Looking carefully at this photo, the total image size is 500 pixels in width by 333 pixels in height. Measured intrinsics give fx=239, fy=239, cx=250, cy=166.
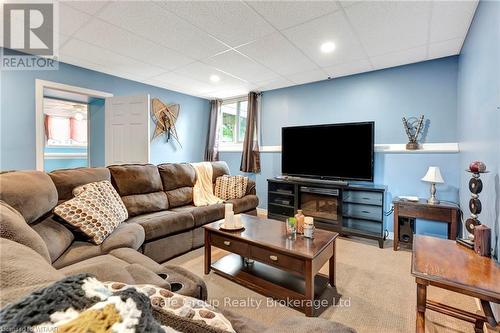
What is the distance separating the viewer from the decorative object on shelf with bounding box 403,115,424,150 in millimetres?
3152

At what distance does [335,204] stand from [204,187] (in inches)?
77.9

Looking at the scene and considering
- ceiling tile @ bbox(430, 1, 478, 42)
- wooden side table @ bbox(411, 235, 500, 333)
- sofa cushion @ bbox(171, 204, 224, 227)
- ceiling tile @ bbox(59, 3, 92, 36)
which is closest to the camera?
wooden side table @ bbox(411, 235, 500, 333)

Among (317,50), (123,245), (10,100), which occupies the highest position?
(317,50)

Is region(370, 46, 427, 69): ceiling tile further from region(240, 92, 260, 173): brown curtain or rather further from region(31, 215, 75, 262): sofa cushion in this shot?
region(31, 215, 75, 262): sofa cushion

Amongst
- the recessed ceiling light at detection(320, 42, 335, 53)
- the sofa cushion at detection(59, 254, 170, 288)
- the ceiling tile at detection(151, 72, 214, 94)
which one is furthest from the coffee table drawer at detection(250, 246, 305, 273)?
A: the ceiling tile at detection(151, 72, 214, 94)

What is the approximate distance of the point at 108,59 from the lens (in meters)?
3.22

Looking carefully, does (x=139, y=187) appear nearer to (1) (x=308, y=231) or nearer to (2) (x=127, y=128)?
(2) (x=127, y=128)

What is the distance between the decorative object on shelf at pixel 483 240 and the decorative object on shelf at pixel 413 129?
6.52 feet

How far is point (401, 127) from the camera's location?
11.0ft

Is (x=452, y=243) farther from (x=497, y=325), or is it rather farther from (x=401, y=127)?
(x=401, y=127)

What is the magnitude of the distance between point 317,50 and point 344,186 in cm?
180

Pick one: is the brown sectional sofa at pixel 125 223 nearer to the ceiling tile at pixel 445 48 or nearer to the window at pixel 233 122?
the window at pixel 233 122

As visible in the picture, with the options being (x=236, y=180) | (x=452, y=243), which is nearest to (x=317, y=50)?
(x=236, y=180)

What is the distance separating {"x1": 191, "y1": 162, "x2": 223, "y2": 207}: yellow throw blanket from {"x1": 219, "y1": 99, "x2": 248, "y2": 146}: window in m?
1.66
